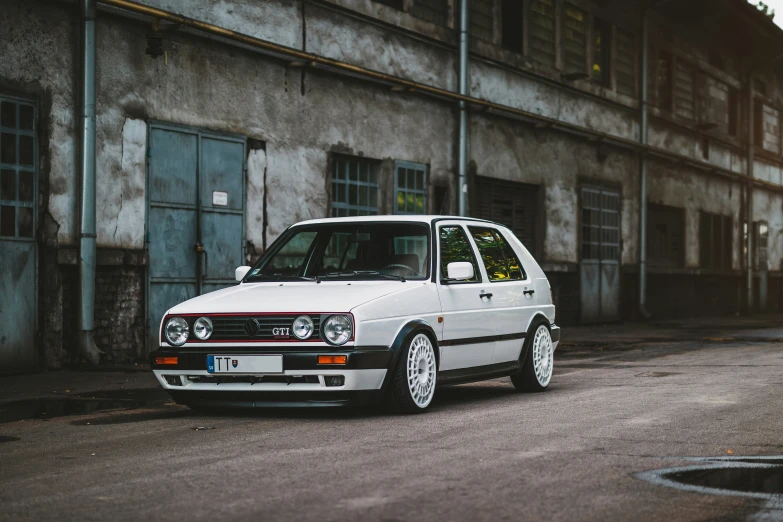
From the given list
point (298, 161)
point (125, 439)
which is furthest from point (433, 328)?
point (298, 161)

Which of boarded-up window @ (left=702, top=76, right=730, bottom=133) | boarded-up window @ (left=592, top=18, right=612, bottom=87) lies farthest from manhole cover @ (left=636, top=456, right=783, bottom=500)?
boarded-up window @ (left=702, top=76, right=730, bottom=133)

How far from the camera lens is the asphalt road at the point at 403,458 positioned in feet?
16.4

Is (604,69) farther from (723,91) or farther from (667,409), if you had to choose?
(667,409)

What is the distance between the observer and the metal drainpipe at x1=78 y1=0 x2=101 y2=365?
12.7 meters

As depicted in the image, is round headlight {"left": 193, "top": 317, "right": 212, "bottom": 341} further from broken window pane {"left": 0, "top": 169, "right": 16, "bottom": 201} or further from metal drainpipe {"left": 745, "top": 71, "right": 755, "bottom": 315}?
metal drainpipe {"left": 745, "top": 71, "right": 755, "bottom": 315}

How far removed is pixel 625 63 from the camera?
2717cm

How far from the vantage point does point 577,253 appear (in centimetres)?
2488

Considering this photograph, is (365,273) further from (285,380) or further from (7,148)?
(7,148)

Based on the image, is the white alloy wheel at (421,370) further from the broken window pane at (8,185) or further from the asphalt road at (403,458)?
the broken window pane at (8,185)

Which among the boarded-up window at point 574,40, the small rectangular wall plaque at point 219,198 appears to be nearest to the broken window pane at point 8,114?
the small rectangular wall plaque at point 219,198

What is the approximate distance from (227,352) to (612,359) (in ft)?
26.2

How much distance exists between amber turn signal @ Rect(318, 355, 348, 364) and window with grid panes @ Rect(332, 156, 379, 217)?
365 inches

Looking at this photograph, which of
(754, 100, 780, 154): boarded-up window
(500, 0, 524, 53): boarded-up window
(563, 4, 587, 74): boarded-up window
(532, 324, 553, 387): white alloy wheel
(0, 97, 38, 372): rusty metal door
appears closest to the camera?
(532, 324, 553, 387): white alloy wheel

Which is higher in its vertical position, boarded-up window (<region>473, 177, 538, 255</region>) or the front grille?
boarded-up window (<region>473, 177, 538, 255</region>)
